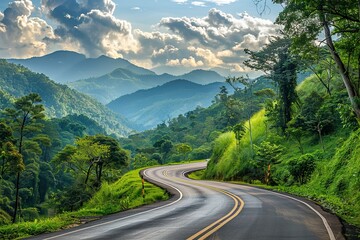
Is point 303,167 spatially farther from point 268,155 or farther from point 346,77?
point 346,77

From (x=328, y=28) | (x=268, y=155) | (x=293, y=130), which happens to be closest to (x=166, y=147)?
(x=268, y=155)

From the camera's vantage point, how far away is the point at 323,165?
27.1 meters

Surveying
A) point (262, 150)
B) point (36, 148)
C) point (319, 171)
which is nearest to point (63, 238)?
point (319, 171)

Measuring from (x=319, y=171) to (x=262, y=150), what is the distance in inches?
365

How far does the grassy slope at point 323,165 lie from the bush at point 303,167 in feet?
2.37

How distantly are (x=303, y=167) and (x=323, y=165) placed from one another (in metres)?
2.35

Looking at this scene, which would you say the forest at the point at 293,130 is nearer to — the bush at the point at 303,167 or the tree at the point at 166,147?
the bush at the point at 303,167

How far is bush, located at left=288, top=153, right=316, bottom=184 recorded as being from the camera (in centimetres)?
2883

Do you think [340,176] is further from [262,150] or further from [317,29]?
[262,150]

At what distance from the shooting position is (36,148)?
158ft

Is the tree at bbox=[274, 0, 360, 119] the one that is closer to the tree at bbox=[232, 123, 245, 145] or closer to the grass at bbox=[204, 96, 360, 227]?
the grass at bbox=[204, 96, 360, 227]

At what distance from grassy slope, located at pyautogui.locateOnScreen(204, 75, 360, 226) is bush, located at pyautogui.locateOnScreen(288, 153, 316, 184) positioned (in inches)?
28.4

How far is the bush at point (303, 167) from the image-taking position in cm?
2883

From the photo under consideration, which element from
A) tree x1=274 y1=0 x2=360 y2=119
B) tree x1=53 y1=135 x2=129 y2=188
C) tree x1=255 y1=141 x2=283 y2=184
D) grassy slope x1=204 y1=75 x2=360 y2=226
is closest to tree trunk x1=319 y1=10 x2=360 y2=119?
tree x1=274 y1=0 x2=360 y2=119
